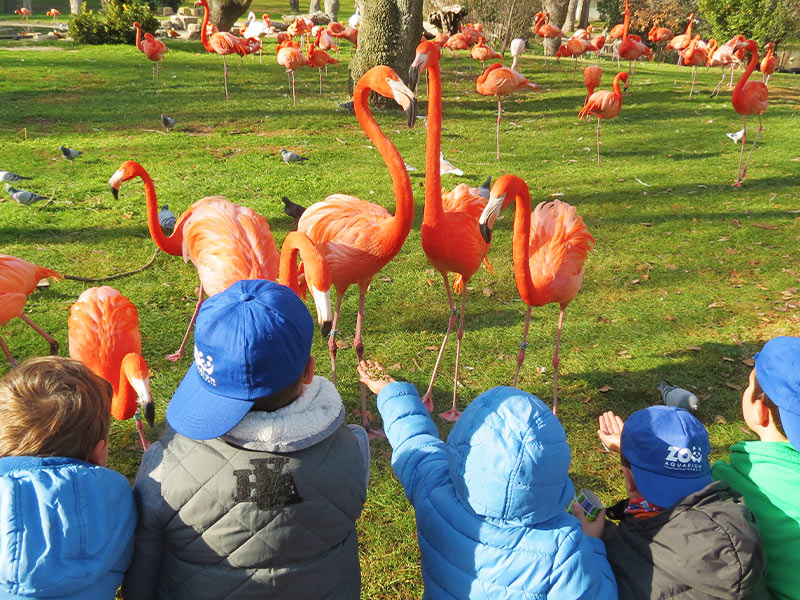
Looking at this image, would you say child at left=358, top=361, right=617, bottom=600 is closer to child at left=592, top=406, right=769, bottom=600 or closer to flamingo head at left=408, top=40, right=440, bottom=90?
child at left=592, top=406, right=769, bottom=600

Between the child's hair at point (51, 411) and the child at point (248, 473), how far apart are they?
0.16 meters

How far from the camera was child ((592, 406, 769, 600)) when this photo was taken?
1.42m

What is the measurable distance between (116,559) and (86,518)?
0.14 meters

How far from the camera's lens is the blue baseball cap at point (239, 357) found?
1.43m

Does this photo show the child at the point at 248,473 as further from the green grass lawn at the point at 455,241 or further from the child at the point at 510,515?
the green grass lawn at the point at 455,241

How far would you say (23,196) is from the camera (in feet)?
19.5

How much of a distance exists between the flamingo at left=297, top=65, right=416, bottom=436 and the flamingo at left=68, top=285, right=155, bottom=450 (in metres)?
1.06

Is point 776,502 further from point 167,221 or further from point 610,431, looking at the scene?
point 167,221

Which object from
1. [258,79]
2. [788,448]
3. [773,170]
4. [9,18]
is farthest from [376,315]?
[9,18]

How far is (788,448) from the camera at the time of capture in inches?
67.3

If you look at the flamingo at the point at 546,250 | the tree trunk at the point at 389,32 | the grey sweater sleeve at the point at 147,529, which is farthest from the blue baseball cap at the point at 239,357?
the tree trunk at the point at 389,32

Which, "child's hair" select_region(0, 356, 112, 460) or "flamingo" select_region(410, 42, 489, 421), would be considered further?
"flamingo" select_region(410, 42, 489, 421)

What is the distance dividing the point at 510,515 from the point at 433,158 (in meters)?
2.46

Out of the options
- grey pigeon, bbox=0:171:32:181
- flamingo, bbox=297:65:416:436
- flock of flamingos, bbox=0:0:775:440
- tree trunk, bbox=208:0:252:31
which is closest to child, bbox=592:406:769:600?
flock of flamingos, bbox=0:0:775:440
